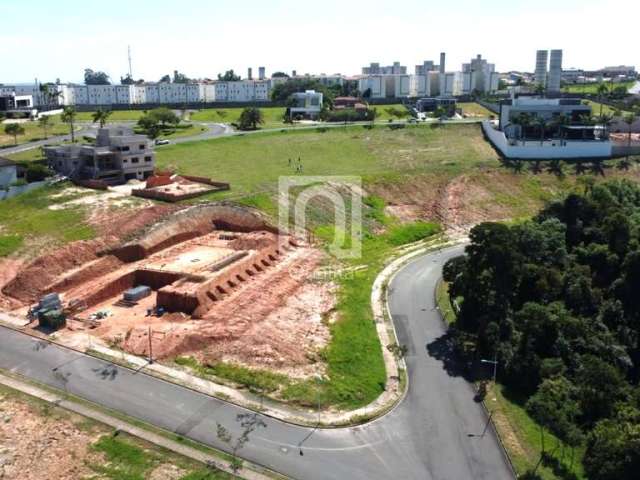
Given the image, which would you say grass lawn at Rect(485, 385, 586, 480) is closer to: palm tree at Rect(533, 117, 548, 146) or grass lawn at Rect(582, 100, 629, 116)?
palm tree at Rect(533, 117, 548, 146)

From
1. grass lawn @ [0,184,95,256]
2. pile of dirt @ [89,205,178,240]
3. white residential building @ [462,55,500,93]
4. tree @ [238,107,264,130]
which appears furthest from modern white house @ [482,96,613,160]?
white residential building @ [462,55,500,93]

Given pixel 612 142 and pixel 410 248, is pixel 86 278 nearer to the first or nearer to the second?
pixel 410 248

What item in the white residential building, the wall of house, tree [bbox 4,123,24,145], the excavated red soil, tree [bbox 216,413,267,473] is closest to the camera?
tree [bbox 216,413,267,473]

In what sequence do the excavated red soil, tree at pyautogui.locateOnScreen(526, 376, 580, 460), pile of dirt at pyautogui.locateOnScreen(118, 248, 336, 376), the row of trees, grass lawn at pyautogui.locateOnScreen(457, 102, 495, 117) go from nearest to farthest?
1. tree at pyautogui.locateOnScreen(526, 376, 580, 460)
2. the row of trees
3. pile of dirt at pyautogui.locateOnScreen(118, 248, 336, 376)
4. the excavated red soil
5. grass lawn at pyautogui.locateOnScreen(457, 102, 495, 117)

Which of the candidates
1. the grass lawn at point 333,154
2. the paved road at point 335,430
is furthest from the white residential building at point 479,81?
the paved road at point 335,430

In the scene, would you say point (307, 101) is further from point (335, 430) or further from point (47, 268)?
point (335, 430)
